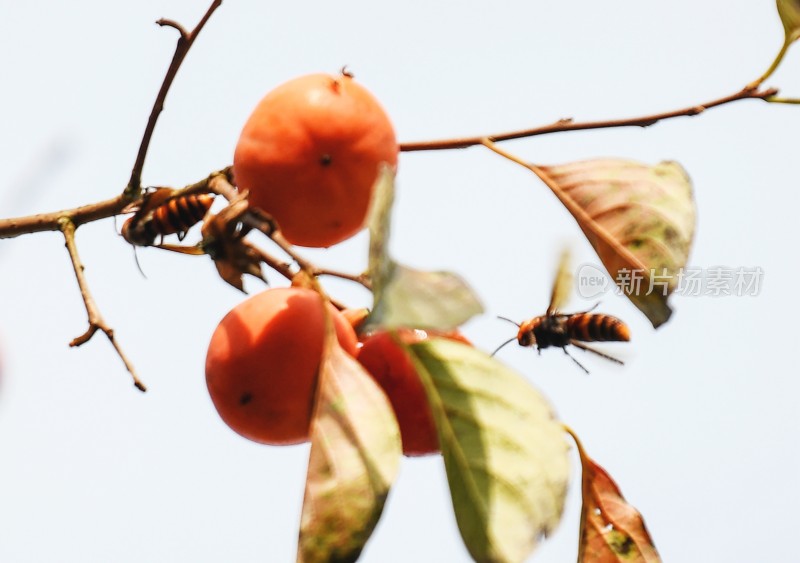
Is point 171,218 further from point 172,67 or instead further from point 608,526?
point 608,526

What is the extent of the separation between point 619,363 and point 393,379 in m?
1.64

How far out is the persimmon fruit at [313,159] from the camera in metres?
1.05

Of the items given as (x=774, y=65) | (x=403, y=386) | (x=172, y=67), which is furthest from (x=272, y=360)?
(x=774, y=65)

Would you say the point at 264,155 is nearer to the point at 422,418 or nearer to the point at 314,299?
the point at 314,299

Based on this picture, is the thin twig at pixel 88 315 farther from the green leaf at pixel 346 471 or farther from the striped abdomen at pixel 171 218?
the green leaf at pixel 346 471

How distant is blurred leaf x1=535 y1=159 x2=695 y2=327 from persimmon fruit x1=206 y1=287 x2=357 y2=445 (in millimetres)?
320

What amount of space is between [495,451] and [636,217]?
0.36 m

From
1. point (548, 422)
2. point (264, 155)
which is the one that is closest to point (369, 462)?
point (548, 422)

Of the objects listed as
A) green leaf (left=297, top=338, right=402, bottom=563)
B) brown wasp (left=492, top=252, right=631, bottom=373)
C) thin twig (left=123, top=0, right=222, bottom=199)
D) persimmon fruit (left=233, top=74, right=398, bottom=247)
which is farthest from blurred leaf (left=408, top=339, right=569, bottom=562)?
brown wasp (left=492, top=252, right=631, bottom=373)

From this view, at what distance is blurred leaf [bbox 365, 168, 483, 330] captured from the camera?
2.58 feet

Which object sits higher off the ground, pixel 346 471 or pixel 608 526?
pixel 346 471

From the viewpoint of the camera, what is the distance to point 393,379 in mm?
1111

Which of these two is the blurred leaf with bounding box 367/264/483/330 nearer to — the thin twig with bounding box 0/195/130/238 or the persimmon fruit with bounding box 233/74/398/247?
the persimmon fruit with bounding box 233/74/398/247

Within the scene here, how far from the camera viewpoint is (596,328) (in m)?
2.58
